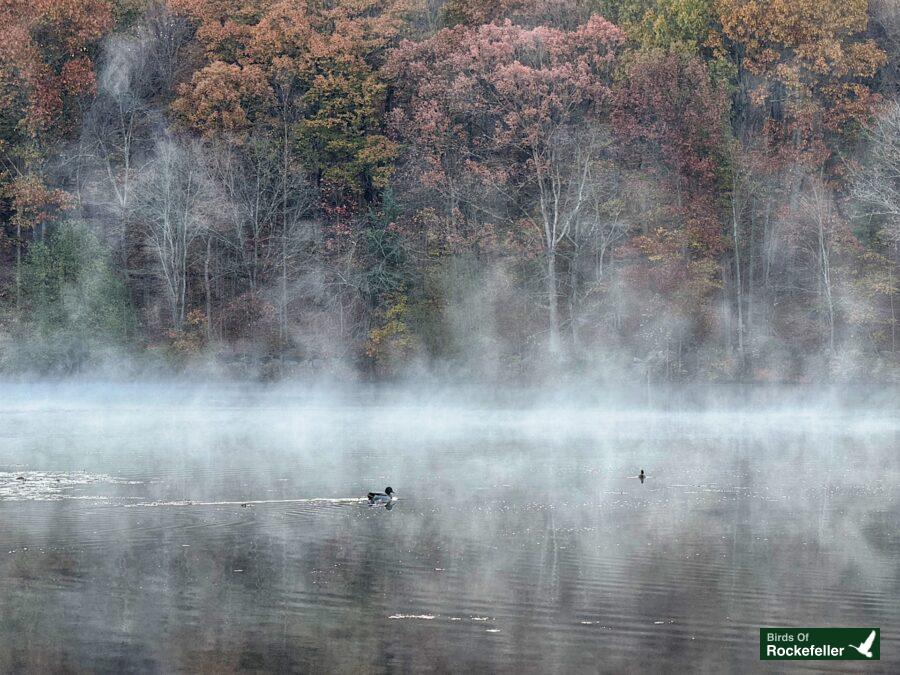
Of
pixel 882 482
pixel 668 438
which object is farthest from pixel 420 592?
pixel 668 438

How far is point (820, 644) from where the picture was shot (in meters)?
13.3

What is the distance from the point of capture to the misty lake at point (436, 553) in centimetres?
1311

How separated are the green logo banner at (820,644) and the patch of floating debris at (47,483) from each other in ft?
40.4

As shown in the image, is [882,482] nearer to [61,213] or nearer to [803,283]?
[803,283]

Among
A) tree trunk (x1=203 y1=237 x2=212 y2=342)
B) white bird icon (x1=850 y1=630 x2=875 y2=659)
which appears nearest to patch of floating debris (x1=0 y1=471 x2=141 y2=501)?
white bird icon (x1=850 y1=630 x2=875 y2=659)

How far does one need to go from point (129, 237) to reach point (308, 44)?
1032 cm

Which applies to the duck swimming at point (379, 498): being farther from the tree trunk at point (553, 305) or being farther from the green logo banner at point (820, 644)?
the tree trunk at point (553, 305)

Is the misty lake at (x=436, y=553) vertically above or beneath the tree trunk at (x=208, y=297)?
beneath

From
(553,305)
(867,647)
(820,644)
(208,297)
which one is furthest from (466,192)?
(867,647)

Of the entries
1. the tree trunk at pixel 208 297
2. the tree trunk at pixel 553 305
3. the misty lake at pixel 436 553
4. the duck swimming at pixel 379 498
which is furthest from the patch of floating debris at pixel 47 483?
the tree trunk at pixel 208 297

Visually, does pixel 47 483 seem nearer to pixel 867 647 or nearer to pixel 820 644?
pixel 820 644

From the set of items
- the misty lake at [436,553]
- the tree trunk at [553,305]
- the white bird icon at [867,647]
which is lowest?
the white bird icon at [867,647]

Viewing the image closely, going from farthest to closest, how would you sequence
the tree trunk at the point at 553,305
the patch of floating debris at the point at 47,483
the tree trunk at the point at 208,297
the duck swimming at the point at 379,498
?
the tree trunk at the point at 208,297 → the tree trunk at the point at 553,305 → the patch of floating debris at the point at 47,483 → the duck swimming at the point at 379,498

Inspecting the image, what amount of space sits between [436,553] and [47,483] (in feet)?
29.6
